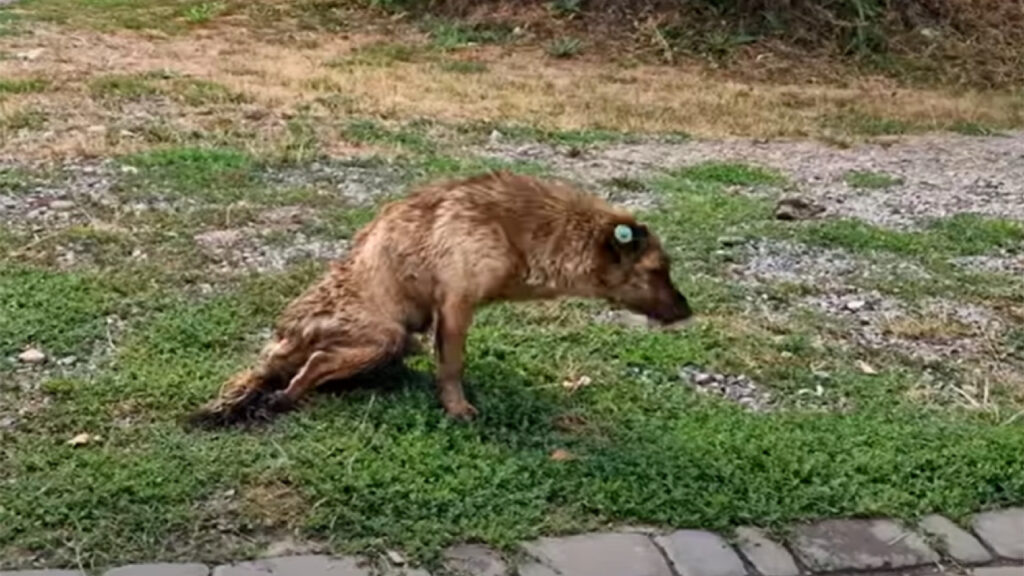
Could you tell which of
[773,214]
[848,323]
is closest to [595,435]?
[848,323]

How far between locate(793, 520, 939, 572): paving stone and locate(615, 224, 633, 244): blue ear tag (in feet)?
3.05

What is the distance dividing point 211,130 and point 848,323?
3.90 metres

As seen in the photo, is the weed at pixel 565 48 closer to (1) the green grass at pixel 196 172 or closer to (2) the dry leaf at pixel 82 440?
(1) the green grass at pixel 196 172

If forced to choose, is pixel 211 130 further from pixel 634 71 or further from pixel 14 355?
pixel 634 71

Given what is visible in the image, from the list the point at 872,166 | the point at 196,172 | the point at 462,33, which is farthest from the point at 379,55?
A: the point at 196,172

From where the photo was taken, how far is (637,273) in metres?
4.00

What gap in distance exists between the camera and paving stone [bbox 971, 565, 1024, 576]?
331 centimetres

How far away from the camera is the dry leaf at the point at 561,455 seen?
3.69 m

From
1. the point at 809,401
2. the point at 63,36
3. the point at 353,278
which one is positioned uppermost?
the point at 353,278

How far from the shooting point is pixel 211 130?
760cm

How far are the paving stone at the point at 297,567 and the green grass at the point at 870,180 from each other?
4.78 m

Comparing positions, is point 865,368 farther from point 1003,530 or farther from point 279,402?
point 279,402

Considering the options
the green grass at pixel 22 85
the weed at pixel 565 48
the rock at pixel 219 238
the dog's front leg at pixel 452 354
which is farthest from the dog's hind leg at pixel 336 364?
the weed at pixel 565 48

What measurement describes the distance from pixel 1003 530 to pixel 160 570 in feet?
6.49
